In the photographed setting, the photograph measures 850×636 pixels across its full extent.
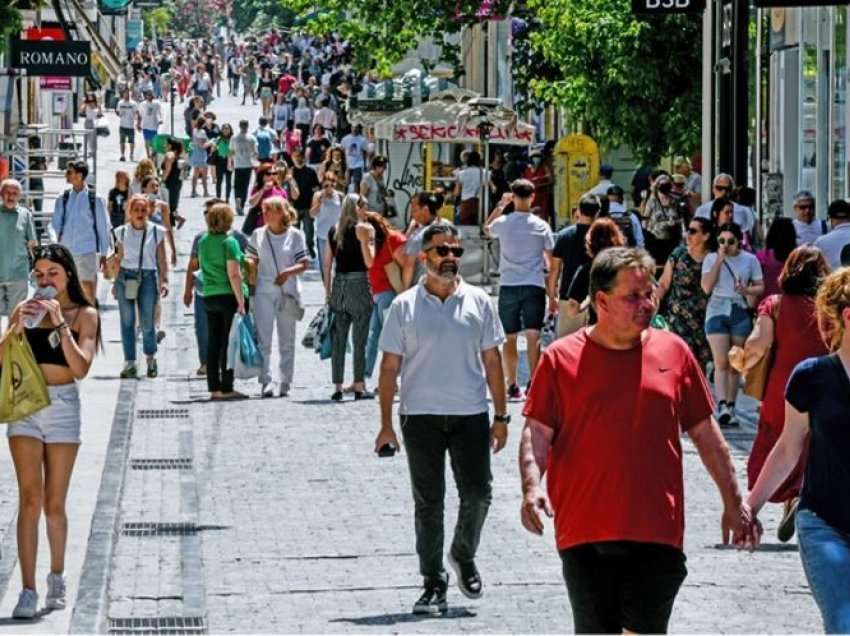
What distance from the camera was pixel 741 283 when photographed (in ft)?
58.8

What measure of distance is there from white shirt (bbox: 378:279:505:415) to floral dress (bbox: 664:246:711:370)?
7.57 metres

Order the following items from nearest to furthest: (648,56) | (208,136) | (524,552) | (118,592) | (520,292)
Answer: (118,592) → (524,552) → (520,292) → (648,56) → (208,136)

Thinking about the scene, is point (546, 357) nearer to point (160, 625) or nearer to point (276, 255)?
point (160, 625)

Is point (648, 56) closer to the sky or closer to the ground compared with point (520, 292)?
closer to the sky

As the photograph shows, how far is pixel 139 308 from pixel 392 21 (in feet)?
58.2

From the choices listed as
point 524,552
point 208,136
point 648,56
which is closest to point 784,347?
point 524,552

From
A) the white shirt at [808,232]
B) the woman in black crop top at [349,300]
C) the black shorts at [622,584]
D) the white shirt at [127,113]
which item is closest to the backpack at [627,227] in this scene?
the white shirt at [808,232]

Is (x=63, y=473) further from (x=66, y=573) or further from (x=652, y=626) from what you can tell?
(x=652, y=626)

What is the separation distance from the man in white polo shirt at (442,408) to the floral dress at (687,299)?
24.8ft

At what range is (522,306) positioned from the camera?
20.3 m

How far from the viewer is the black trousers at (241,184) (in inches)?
1775

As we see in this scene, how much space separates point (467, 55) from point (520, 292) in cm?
4383

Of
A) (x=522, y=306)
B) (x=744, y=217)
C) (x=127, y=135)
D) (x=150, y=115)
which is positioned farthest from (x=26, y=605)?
(x=127, y=135)

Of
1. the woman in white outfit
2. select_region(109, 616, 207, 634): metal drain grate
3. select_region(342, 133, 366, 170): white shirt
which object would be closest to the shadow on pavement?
select_region(109, 616, 207, 634): metal drain grate
